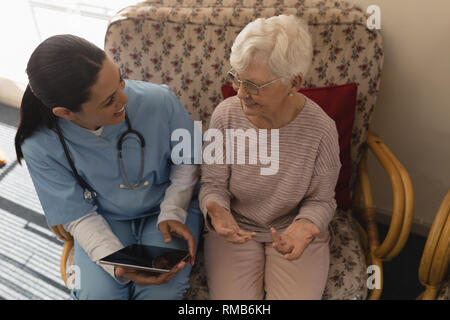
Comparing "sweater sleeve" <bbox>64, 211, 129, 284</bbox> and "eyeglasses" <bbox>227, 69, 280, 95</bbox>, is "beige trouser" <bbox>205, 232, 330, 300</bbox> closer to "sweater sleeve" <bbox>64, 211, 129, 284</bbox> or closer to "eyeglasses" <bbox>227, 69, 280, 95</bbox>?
"sweater sleeve" <bbox>64, 211, 129, 284</bbox>

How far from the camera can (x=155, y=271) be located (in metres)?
1.18

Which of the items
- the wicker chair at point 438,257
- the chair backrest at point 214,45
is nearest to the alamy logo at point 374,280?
the wicker chair at point 438,257

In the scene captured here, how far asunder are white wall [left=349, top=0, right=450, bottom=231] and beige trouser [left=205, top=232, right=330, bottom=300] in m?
0.71

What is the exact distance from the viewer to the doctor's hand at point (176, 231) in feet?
4.31

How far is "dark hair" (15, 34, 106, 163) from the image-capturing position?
3.21 ft

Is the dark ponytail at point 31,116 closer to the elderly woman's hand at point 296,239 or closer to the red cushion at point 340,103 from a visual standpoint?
the red cushion at point 340,103

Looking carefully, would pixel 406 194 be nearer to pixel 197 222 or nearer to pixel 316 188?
pixel 316 188

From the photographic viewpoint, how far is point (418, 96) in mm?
1618

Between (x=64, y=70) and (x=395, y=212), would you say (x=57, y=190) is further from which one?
(x=395, y=212)

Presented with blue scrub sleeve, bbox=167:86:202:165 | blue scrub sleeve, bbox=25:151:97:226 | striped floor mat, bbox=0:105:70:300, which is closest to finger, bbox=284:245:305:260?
blue scrub sleeve, bbox=167:86:202:165

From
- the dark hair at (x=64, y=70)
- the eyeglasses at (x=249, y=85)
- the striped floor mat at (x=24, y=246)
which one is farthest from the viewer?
the striped floor mat at (x=24, y=246)

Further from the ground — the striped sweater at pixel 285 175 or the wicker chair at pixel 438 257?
the striped sweater at pixel 285 175

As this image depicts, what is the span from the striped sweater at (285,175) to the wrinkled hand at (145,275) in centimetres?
23
